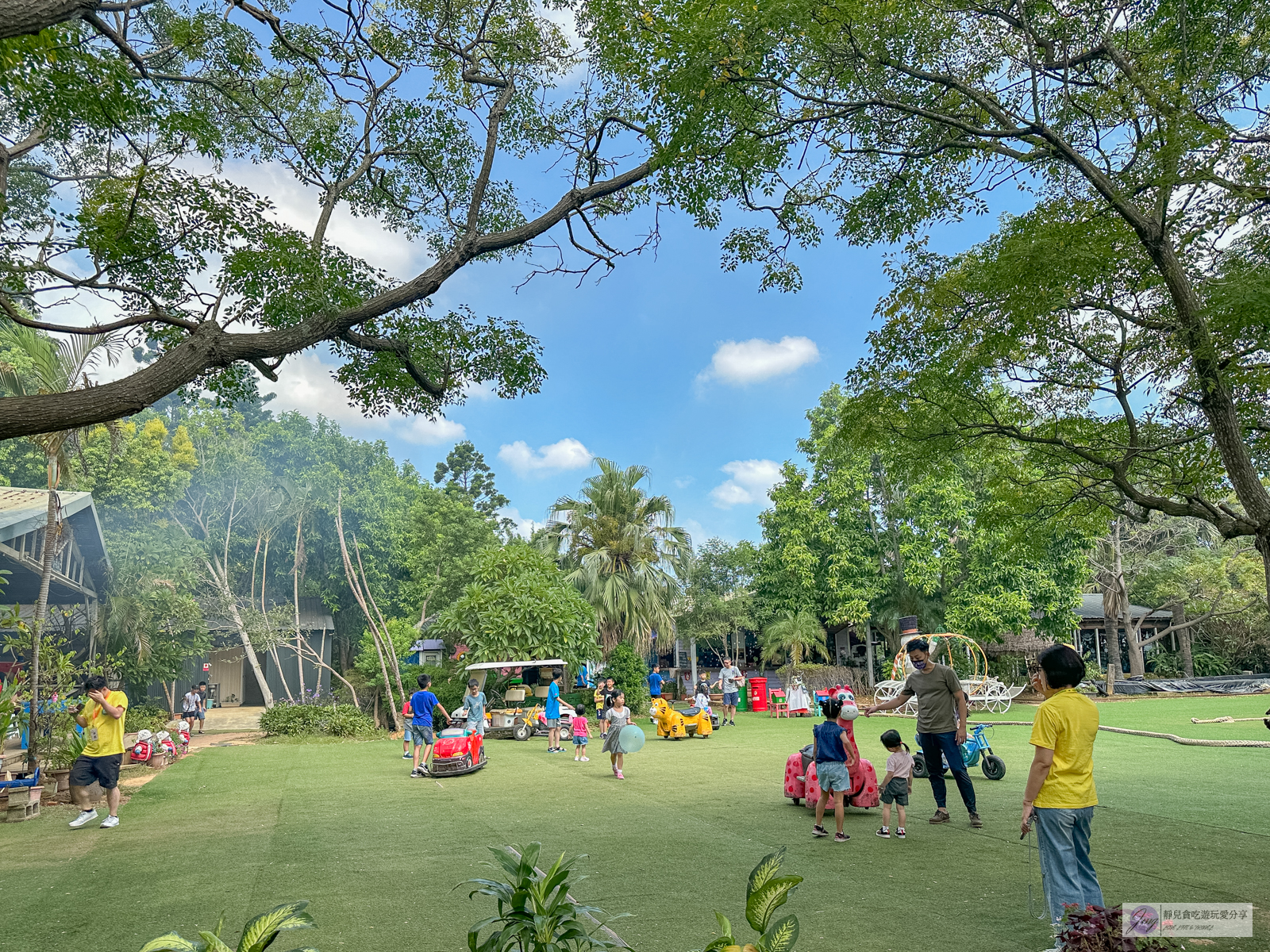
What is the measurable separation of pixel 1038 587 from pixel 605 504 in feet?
Result: 44.3

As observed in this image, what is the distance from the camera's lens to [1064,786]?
13.5 ft

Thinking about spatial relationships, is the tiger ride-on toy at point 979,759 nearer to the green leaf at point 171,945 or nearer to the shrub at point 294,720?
the green leaf at point 171,945

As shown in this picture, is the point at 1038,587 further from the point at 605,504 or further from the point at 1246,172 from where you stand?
the point at 1246,172

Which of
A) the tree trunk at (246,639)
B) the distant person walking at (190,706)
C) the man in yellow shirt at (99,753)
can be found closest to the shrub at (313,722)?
the distant person walking at (190,706)

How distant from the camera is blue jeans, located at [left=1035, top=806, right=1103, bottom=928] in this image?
409 centimetres

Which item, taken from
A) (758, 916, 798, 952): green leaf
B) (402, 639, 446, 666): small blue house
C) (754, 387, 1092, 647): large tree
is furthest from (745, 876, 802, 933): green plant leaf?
(402, 639, 446, 666): small blue house

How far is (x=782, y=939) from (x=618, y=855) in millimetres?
4470

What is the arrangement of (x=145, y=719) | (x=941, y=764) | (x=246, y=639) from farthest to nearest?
1. (x=246, y=639)
2. (x=145, y=719)
3. (x=941, y=764)

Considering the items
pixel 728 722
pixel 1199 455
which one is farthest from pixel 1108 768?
pixel 728 722

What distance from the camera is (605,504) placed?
86.9 ft

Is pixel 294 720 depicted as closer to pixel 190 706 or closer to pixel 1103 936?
pixel 190 706

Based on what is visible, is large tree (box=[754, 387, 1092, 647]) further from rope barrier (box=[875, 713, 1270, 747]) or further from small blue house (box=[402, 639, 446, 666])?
small blue house (box=[402, 639, 446, 666])

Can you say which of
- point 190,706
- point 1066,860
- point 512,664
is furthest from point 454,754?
point 190,706

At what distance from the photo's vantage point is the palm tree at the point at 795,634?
25.7 meters
